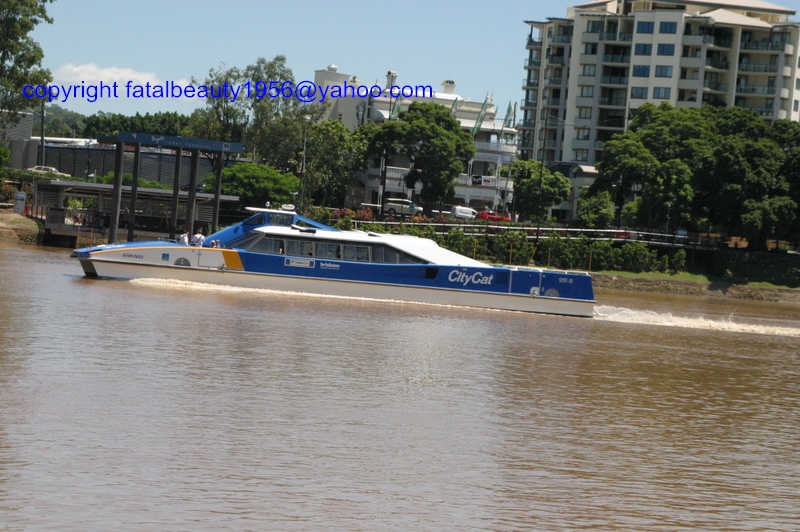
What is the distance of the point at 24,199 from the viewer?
51.5m

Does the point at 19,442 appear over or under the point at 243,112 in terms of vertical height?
under

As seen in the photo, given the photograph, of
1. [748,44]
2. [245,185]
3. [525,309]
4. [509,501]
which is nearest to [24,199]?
[245,185]

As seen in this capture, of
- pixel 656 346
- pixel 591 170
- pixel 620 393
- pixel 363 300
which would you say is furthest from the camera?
pixel 591 170

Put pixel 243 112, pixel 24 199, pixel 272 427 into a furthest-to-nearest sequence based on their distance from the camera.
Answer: pixel 243 112 < pixel 24 199 < pixel 272 427

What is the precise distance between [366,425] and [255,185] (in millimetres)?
50903

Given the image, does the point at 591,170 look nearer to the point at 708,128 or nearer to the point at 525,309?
the point at 708,128

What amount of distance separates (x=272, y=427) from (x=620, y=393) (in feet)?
25.1

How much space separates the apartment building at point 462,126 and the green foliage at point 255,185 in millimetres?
8579

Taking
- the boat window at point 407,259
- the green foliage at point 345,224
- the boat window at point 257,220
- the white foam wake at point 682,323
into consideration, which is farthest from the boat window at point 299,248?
the green foliage at point 345,224

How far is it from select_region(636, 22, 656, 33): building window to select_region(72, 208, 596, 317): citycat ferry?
2430 inches

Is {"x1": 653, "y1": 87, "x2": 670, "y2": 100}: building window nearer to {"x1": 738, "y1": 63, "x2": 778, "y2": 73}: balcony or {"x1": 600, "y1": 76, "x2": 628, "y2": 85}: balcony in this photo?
{"x1": 600, "y1": 76, "x2": 628, "y2": 85}: balcony

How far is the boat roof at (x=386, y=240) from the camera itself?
30.4 meters

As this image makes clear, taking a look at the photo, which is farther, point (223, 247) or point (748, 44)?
point (748, 44)

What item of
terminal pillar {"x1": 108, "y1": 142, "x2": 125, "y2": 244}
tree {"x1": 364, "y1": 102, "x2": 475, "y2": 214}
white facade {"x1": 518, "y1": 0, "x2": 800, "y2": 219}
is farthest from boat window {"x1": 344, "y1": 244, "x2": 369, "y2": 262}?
white facade {"x1": 518, "y1": 0, "x2": 800, "y2": 219}
